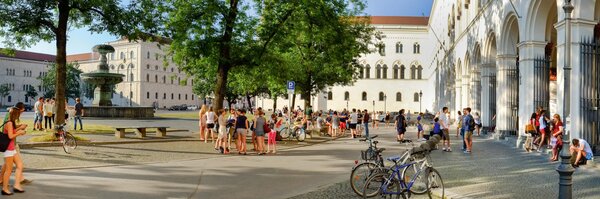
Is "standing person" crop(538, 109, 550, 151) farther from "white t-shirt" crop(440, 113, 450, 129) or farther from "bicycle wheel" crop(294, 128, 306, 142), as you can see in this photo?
"bicycle wheel" crop(294, 128, 306, 142)

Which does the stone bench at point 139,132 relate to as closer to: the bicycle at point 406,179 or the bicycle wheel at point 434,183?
the bicycle at point 406,179

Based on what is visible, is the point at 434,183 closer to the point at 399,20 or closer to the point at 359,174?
the point at 359,174

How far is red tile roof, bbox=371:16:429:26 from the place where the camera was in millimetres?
103625

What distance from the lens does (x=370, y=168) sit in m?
9.17

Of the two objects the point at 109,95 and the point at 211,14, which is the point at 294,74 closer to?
the point at 211,14

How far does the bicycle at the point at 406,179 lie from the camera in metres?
8.27

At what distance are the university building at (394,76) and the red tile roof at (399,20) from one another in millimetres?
1209

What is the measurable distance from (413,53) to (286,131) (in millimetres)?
79546

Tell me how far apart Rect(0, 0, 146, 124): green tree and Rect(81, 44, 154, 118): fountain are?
55.7 feet

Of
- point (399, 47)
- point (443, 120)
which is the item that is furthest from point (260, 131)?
point (399, 47)

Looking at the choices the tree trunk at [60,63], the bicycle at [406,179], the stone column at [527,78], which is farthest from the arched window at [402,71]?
the bicycle at [406,179]

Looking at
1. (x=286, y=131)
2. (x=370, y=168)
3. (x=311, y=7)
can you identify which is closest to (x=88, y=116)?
(x=286, y=131)

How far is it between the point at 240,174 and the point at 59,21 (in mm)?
10308

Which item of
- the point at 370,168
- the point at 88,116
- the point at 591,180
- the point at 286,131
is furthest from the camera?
the point at 88,116
